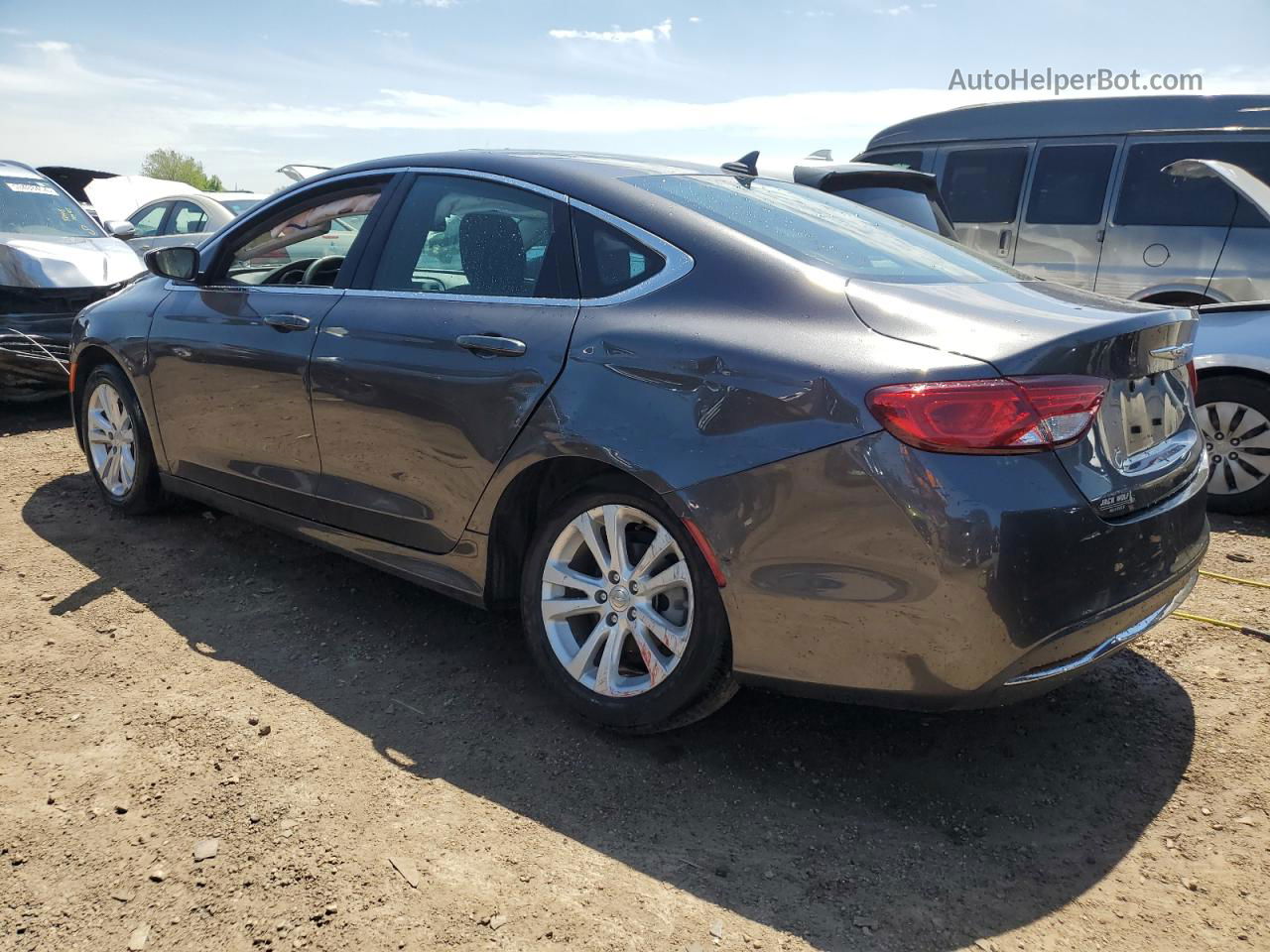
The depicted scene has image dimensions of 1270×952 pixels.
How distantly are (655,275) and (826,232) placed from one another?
0.59 meters

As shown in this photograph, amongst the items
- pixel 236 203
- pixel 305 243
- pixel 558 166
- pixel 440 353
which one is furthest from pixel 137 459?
pixel 236 203

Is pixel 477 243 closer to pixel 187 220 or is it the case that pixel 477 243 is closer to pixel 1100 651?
pixel 1100 651

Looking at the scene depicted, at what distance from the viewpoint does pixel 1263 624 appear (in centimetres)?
372

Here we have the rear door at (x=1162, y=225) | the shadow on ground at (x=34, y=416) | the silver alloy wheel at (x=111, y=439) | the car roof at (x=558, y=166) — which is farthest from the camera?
the rear door at (x=1162, y=225)

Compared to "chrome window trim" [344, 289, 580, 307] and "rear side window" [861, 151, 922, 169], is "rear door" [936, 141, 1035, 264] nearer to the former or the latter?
"rear side window" [861, 151, 922, 169]

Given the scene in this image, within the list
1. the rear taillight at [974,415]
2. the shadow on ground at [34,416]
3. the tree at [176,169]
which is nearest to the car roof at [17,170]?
the shadow on ground at [34,416]

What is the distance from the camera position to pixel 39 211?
8.02 m

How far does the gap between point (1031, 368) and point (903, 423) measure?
318 mm

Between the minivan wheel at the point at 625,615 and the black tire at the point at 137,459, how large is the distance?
2420 millimetres

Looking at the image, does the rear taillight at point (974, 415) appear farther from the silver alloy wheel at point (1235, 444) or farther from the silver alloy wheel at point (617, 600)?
the silver alloy wheel at point (1235, 444)

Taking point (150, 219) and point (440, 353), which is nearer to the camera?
point (440, 353)

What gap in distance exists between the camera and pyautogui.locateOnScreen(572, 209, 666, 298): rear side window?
288 cm

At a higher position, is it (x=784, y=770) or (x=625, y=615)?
(x=625, y=615)

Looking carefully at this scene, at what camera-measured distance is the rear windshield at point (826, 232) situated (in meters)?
2.82
